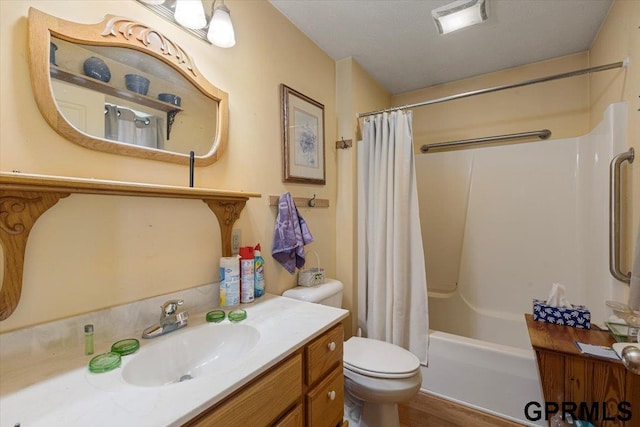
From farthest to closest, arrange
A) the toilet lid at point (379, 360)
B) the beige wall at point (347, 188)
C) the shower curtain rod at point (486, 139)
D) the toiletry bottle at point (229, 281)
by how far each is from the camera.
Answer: the shower curtain rod at point (486, 139), the beige wall at point (347, 188), the toilet lid at point (379, 360), the toiletry bottle at point (229, 281)

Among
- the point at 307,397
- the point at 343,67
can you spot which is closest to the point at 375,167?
the point at 343,67

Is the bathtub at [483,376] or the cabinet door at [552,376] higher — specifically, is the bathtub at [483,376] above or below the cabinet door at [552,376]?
below

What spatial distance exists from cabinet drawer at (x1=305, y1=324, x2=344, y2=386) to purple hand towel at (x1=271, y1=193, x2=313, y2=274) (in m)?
0.53

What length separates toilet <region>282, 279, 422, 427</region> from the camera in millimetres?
1257

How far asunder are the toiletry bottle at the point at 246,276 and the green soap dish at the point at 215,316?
16 cm

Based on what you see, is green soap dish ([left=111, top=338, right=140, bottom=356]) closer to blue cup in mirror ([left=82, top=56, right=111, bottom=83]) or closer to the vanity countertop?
the vanity countertop

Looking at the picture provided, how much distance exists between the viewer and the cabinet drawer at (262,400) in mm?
633

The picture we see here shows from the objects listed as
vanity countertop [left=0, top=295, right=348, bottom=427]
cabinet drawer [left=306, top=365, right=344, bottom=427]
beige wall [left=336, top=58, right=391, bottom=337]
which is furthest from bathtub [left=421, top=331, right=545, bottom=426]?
vanity countertop [left=0, top=295, right=348, bottom=427]

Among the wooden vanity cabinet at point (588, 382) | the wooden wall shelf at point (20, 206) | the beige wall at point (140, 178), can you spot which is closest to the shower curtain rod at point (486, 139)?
the beige wall at point (140, 178)

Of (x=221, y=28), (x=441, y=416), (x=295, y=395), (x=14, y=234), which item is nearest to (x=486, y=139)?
(x=441, y=416)

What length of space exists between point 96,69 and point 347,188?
1524mm

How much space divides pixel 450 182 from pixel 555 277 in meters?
1.05

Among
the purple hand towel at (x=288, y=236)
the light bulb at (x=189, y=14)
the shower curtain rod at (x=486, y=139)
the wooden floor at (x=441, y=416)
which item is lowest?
the wooden floor at (x=441, y=416)

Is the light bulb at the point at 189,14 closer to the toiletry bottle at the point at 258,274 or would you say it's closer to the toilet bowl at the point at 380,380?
the toiletry bottle at the point at 258,274
